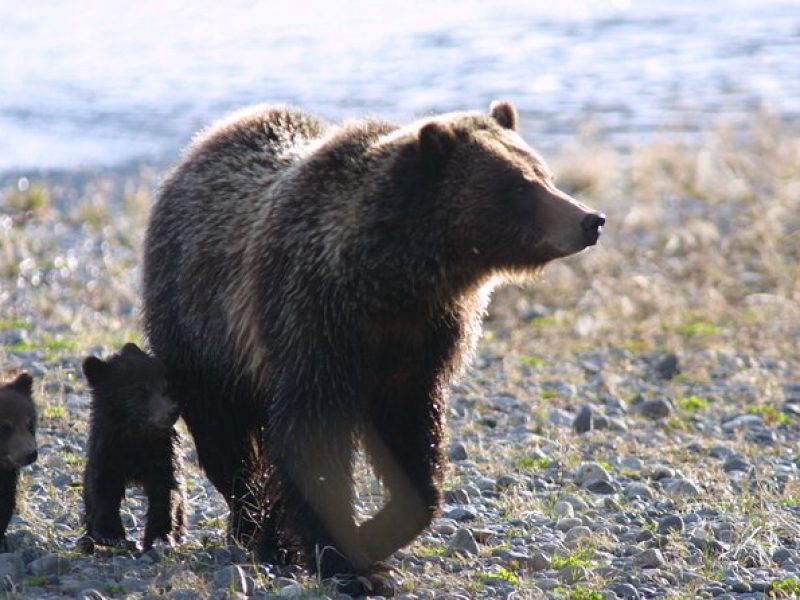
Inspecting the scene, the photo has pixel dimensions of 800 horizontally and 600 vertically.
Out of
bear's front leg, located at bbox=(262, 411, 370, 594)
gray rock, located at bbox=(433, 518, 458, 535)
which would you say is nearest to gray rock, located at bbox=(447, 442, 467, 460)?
gray rock, located at bbox=(433, 518, 458, 535)

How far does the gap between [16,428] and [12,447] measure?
→ 10 cm

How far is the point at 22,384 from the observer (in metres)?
6.87

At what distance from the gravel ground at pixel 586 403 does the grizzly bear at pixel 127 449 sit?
0.15 metres

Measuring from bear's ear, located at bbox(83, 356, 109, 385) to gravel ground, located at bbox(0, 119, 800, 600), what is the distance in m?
0.73

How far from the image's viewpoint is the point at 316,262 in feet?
20.5

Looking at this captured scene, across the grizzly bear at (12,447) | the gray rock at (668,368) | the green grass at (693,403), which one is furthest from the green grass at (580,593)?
the gray rock at (668,368)

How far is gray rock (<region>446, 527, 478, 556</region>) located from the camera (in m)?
6.74

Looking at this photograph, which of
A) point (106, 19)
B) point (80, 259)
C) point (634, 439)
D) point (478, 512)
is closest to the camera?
point (478, 512)

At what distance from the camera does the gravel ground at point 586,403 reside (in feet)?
20.9

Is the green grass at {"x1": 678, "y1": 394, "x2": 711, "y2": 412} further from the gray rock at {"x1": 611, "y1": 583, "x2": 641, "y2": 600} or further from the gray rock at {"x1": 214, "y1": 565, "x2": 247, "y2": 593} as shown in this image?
the gray rock at {"x1": 214, "y1": 565, "x2": 247, "y2": 593}

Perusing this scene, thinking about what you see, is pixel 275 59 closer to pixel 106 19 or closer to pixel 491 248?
pixel 106 19

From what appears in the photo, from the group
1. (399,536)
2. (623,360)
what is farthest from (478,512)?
(623,360)

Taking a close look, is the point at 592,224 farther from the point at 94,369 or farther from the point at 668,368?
the point at 668,368

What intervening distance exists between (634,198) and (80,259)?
590 centimetres
